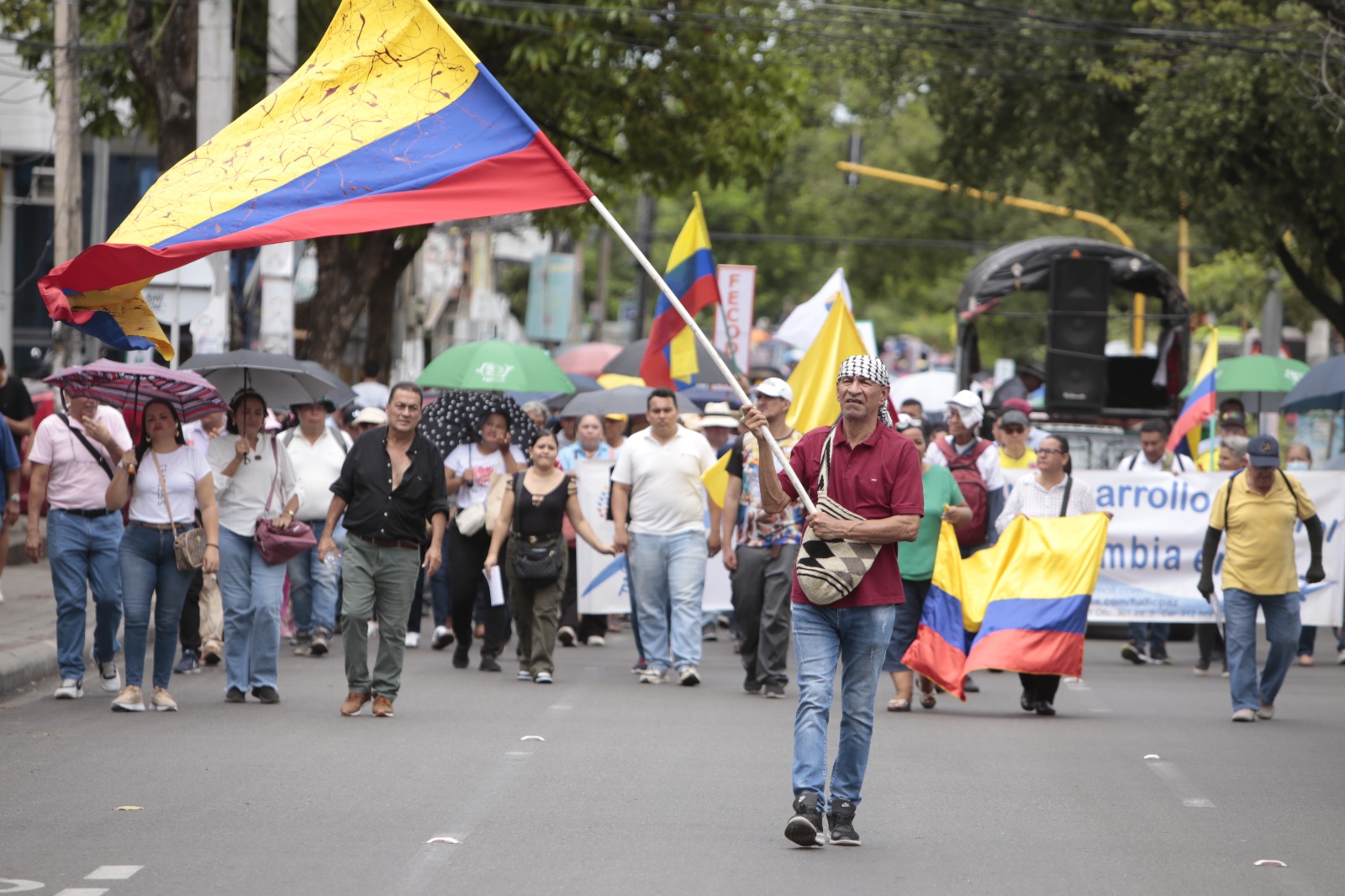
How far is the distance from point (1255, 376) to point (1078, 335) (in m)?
2.15

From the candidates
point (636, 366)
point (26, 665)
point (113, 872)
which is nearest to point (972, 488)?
point (26, 665)

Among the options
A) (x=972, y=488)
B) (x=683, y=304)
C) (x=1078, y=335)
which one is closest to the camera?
(x=972, y=488)

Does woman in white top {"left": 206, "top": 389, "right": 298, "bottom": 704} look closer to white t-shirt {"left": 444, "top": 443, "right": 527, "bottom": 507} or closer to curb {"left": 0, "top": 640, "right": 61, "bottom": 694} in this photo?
curb {"left": 0, "top": 640, "right": 61, "bottom": 694}

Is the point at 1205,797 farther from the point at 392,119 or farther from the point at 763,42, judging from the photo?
the point at 763,42

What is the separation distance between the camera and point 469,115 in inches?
330

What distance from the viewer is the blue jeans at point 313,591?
14219mm

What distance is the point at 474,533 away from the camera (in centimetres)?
1377

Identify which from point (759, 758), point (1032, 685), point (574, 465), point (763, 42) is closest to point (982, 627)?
point (1032, 685)

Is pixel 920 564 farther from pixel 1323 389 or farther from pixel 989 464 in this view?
pixel 1323 389

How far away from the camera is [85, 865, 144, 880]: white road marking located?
20.9 feet

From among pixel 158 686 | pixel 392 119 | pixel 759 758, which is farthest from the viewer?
pixel 158 686

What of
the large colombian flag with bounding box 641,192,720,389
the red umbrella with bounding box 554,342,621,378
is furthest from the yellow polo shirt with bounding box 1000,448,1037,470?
the red umbrella with bounding box 554,342,621,378

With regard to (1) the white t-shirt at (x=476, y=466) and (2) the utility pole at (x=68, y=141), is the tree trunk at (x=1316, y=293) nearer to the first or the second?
(1) the white t-shirt at (x=476, y=466)

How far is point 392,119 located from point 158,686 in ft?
13.8
